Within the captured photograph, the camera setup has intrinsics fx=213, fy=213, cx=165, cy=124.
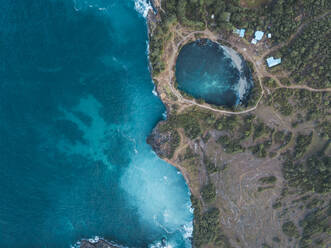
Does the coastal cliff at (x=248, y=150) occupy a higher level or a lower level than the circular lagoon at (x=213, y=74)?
lower

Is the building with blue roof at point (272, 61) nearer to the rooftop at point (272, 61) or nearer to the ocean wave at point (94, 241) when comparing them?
the rooftop at point (272, 61)

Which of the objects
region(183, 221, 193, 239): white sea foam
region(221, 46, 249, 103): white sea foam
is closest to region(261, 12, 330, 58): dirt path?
region(221, 46, 249, 103): white sea foam

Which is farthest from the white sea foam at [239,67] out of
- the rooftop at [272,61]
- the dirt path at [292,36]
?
the rooftop at [272,61]

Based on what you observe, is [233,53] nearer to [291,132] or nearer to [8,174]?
[291,132]

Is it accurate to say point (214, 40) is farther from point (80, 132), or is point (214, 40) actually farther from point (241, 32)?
point (80, 132)

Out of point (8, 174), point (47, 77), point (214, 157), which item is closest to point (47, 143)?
point (8, 174)
